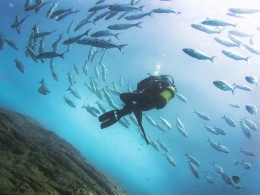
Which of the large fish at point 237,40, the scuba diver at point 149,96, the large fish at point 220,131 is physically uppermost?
the scuba diver at point 149,96

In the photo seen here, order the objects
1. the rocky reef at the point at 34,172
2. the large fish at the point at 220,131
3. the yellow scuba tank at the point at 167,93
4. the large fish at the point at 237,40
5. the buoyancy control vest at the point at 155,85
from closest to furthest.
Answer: the rocky reef at the point at 34,172 → the yellow scuba tank at the point at 167,93 → the buoyancy control vest at the point at 155,85 → the large fish at the point at 237,40 → the large fish at the point at 220,131

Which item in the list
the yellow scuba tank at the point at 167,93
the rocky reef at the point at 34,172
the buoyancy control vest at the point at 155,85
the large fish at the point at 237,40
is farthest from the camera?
the large fish at the point at 237,40

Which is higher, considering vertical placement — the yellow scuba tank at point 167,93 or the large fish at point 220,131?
the yellow scuba tank at point 167,93

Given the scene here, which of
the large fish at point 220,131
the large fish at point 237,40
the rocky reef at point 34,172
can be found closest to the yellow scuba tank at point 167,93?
the rocky reef at point 34,172

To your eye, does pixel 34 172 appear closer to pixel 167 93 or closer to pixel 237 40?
pixel 167 93

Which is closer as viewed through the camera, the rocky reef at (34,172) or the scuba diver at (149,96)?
the rocky reef at (34,172)

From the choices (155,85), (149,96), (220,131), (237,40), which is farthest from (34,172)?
(237,40)

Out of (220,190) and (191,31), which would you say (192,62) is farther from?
(220,190)

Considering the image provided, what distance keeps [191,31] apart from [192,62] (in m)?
3.05

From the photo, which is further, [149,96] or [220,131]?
[220,131]

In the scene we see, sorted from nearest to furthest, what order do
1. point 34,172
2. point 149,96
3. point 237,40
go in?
point 34,172 → point 149,96 → point 237,40

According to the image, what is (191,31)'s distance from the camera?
1583 cm

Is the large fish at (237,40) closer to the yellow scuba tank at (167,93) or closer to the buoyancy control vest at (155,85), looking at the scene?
the buoyancy control vest at (155,85)

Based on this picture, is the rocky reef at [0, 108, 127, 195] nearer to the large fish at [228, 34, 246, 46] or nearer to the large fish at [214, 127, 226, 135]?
the large fish at [214, 127, 226, 135]
